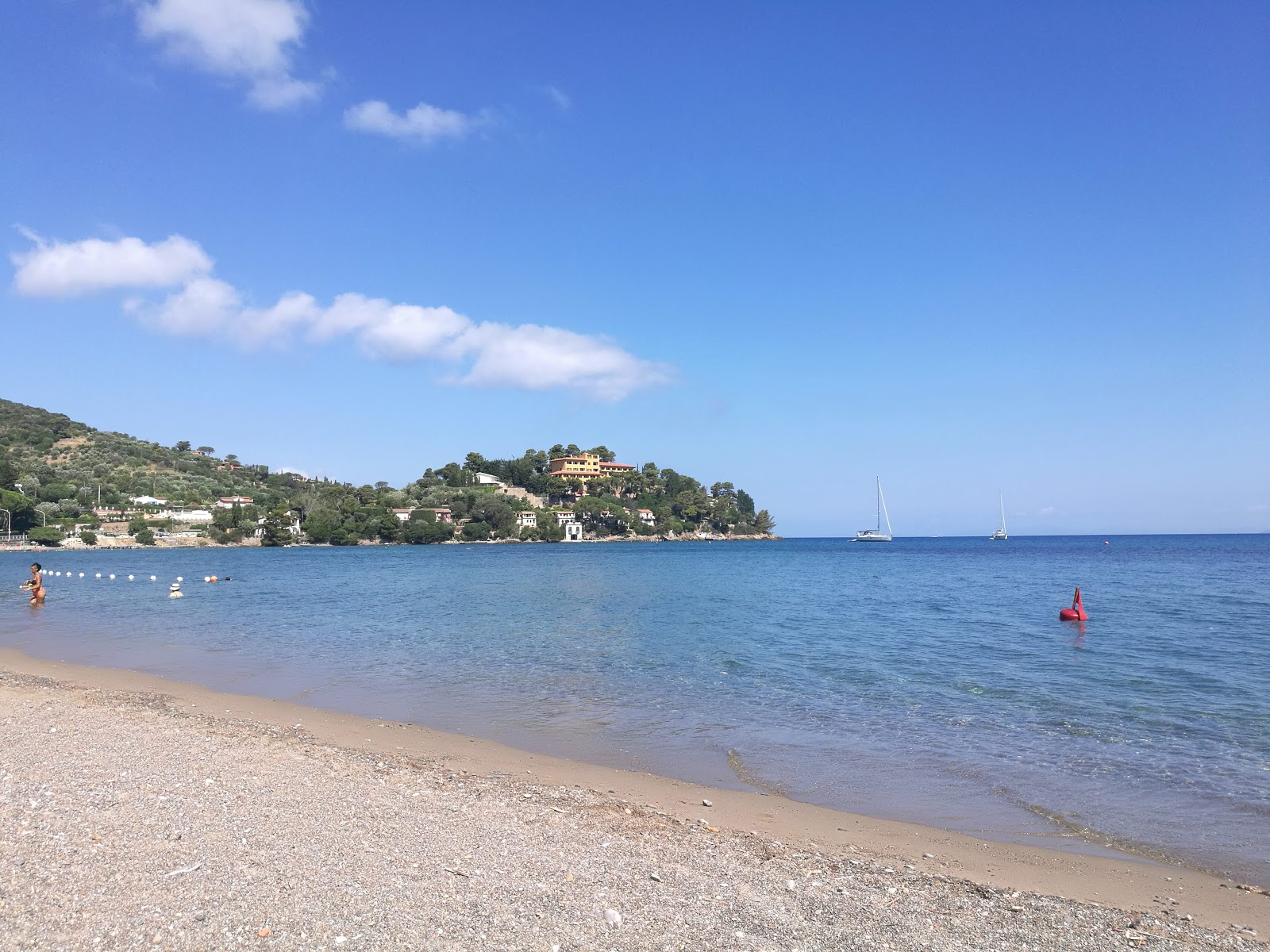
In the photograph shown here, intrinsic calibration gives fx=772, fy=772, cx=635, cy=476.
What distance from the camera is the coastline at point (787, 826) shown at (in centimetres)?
685

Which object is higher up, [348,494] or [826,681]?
[348,494]

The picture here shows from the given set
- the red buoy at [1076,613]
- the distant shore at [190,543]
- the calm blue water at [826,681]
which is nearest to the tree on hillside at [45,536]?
the distant shore at [190,543]

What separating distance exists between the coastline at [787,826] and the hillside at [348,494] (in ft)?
383

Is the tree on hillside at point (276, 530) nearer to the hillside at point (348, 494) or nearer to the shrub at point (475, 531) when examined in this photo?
the hillside at point (348, 494)

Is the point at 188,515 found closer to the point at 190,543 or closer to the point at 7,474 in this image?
the point at 190,543

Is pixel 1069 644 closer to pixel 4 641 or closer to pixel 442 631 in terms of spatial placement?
pixel 442 631

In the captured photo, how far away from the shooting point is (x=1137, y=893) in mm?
6965

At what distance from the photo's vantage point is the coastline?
685 centimetres

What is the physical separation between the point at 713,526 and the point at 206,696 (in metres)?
180

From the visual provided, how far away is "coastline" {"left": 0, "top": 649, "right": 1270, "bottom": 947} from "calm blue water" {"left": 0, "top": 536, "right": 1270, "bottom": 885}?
666 mm

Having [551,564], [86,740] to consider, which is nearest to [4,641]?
[86,740]

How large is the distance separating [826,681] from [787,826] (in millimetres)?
9574

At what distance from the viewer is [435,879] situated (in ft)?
20.4

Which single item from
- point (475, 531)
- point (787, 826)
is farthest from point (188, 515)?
point (787, 826)
